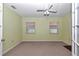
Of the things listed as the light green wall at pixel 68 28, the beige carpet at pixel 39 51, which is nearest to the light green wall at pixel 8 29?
the beige carpet at pixel 39 51

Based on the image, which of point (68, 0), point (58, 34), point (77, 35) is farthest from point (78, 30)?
point (58, 34)

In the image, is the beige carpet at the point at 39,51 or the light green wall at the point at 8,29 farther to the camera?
the light green wall at the point at 8,29

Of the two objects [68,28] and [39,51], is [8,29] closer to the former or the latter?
[39,51]

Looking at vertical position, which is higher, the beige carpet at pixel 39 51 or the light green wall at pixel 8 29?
the light green wall at pixel 8 29

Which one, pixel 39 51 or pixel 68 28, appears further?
pixel 68 28

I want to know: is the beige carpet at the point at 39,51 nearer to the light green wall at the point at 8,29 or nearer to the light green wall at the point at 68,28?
the light green wall at the point at 8,29

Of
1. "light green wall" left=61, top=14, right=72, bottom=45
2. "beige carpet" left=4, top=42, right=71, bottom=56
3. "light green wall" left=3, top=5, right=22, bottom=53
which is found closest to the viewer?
"beige carpet" left=4, top=42, right=71, bottom=56

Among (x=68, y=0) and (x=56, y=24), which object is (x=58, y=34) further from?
(x=68, y=0)

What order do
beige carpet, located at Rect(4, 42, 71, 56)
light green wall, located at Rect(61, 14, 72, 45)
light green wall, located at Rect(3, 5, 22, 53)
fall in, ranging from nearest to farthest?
beige carpet, located at Rect(4, 42, 71, 56) → light green wall, located at Rect(3, 5, 22, 53) → light green wall, located at Rect(61, 14, 72, 45)

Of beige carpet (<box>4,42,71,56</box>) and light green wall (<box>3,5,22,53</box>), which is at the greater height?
light green wall (<box>3,5,22,53</box>)

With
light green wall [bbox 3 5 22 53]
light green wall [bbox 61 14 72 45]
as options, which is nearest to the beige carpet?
light green wall [bbox 3 5 22 53]

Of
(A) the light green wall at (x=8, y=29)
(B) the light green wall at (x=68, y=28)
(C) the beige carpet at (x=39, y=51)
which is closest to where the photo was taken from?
(C) the beige carpet at (x=39, y=51)

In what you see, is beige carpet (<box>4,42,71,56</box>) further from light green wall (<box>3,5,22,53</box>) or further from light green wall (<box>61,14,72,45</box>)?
light green wall (<box>61,14,72,45</box>)

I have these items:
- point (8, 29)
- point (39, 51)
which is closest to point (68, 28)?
point (39, 51)
